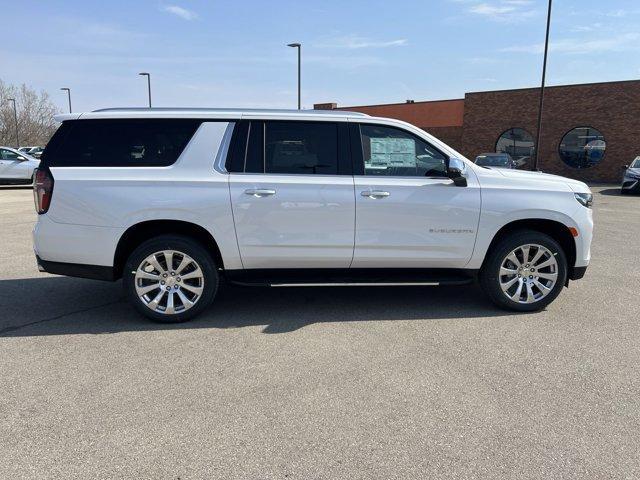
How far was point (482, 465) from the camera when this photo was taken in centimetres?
272

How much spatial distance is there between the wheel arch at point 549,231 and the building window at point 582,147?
25.6 metres

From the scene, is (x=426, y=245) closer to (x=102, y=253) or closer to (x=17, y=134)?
(x=102, y=253)

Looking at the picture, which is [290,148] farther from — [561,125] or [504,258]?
[561,125]

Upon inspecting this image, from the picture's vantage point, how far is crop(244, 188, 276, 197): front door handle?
4.74 m

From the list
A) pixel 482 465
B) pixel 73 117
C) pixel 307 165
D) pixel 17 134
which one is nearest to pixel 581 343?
pixel 482 465

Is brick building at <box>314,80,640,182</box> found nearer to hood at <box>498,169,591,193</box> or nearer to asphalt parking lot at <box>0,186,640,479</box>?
asphalt parking lot at <box>0,186,640,479</box>

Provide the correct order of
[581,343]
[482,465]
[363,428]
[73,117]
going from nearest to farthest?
[482,465] < [363,428] < [581,343] < [73,117]

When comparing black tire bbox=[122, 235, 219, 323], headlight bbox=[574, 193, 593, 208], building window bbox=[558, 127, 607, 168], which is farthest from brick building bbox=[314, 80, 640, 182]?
black tire bbox=[122, 235, 219, 323]

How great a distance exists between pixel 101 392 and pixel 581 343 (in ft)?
12.6

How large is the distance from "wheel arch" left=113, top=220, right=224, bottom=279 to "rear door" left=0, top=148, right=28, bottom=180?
1836cm

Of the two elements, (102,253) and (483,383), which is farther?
(102,253)

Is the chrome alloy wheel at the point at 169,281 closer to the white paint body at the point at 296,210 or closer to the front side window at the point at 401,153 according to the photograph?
the white paint body at the point at 296,210

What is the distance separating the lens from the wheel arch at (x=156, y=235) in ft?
15.8

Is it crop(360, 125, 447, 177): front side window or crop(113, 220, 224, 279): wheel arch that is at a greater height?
crop(360, 125, 447, 177): front side window
